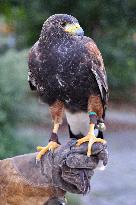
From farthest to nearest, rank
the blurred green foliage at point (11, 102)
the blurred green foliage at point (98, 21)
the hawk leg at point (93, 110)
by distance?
the blurred green foliage at point (98, 21), the blurred green foliage at point (11, 102), the hawk leg at point (93, 110)

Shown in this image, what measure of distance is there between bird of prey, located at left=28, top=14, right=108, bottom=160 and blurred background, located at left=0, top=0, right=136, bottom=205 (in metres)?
1.72

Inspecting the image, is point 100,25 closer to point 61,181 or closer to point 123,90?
point 123,90

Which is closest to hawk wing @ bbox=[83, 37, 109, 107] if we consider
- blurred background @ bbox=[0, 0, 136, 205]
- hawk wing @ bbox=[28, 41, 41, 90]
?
hawk wing @ bbox=[28, 41, 41, 90]

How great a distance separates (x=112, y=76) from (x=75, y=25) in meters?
5.48

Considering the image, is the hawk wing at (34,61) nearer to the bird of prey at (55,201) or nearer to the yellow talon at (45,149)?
the yellow talon at (45,149)

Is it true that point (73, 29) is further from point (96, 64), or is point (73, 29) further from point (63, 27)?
point (96, 64)

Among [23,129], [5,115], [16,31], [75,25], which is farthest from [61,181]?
[16,31]

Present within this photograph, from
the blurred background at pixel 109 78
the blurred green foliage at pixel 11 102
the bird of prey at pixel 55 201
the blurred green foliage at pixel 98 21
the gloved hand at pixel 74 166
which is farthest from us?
the blurred green foliage at pixel 98 21

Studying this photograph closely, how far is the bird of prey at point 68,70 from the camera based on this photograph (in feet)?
9.40

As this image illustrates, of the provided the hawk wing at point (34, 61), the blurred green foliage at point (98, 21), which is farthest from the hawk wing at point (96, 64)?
the blurred green foliage at point (98, 21)

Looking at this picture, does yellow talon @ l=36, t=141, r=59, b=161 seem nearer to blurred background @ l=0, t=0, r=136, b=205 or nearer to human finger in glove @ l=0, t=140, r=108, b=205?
human finger in glove @ l=0, t=140, r=108, b=205

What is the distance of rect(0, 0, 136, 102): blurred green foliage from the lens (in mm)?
6527

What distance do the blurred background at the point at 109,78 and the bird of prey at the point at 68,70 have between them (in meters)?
1.72

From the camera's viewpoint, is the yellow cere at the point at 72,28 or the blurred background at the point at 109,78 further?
the blurred background at the point at 109,78
